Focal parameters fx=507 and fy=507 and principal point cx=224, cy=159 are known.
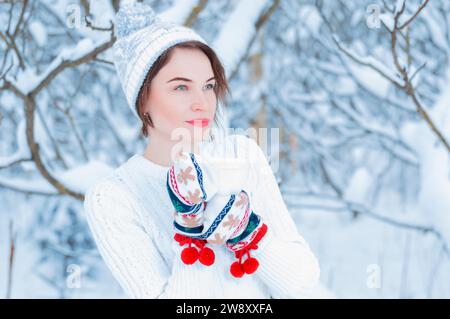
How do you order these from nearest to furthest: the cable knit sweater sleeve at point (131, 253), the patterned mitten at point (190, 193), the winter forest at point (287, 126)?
the patterned mitten at point (190, 193) → the cable knit sweater sleeve at point (131, 253) → the winter forest at point (287, 126)

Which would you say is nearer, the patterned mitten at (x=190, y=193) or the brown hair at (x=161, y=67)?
the patterned mitten at (x=190, y=193)

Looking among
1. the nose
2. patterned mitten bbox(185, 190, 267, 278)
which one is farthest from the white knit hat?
patterned mitten bbox(185, 190, 267, 278)

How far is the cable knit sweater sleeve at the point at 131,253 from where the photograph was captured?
95 centimetres

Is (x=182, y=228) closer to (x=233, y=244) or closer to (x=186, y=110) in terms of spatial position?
(x=233, y=244)

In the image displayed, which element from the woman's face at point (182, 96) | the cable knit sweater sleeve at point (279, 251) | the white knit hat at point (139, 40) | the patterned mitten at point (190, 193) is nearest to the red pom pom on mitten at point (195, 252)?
the patterned mitten at point (190, 193)

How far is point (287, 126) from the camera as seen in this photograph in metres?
3.83

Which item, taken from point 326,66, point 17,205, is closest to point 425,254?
point 326,66

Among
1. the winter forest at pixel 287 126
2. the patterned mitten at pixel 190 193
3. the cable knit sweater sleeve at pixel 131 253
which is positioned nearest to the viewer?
the patterned mitten at pixel 190 193

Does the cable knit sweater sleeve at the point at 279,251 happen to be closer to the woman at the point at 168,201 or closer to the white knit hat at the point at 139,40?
the woman at the point at 168,201

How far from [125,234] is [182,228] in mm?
142

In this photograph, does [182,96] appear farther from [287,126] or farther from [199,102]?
[287,126]

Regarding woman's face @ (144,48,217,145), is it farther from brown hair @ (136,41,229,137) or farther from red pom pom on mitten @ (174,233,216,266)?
red pom pom on mitten @ (174,233,216,266)

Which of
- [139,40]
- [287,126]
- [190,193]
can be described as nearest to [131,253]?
[190,193]

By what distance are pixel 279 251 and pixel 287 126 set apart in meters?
2.90
